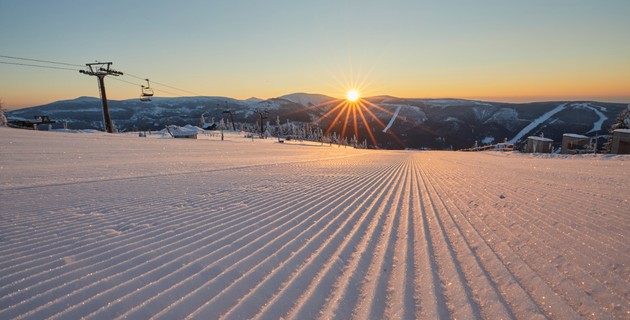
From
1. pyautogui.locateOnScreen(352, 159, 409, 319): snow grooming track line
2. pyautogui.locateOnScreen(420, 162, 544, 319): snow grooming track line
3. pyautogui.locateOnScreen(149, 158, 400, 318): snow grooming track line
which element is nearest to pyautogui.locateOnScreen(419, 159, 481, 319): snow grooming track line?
pyautogui.locateOnScreen(420, 162, 544, 319): snow grooming track line

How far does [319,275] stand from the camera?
2.53m

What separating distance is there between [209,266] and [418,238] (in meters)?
2.34

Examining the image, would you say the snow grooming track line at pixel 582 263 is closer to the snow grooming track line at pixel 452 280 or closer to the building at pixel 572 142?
the snow grooming track line at pixel 452 280

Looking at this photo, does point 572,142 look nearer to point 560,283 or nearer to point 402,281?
point 560,283

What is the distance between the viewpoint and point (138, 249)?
3.03 metres

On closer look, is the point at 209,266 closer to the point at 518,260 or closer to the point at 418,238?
the point at 418,238

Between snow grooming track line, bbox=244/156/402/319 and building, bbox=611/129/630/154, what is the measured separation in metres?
29.1

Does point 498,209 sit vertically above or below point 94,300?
below

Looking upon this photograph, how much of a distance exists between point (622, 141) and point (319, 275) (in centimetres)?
3105

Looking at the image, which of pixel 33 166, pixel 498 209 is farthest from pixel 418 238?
pixel 33 166

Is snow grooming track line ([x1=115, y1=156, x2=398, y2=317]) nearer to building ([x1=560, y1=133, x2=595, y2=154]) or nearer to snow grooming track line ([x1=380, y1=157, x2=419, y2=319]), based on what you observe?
snow grooming track line ([x1=380, y1=157, x2=419, y2=319])

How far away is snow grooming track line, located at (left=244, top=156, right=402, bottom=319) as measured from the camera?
79.7 inches

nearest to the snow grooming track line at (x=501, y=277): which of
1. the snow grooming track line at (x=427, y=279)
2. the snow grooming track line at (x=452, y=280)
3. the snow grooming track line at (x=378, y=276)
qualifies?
the snow grooming track line at (x=452, y=280)

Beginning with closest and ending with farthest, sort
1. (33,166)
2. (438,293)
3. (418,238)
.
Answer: (438,293) → (418,238) → (33,166)
